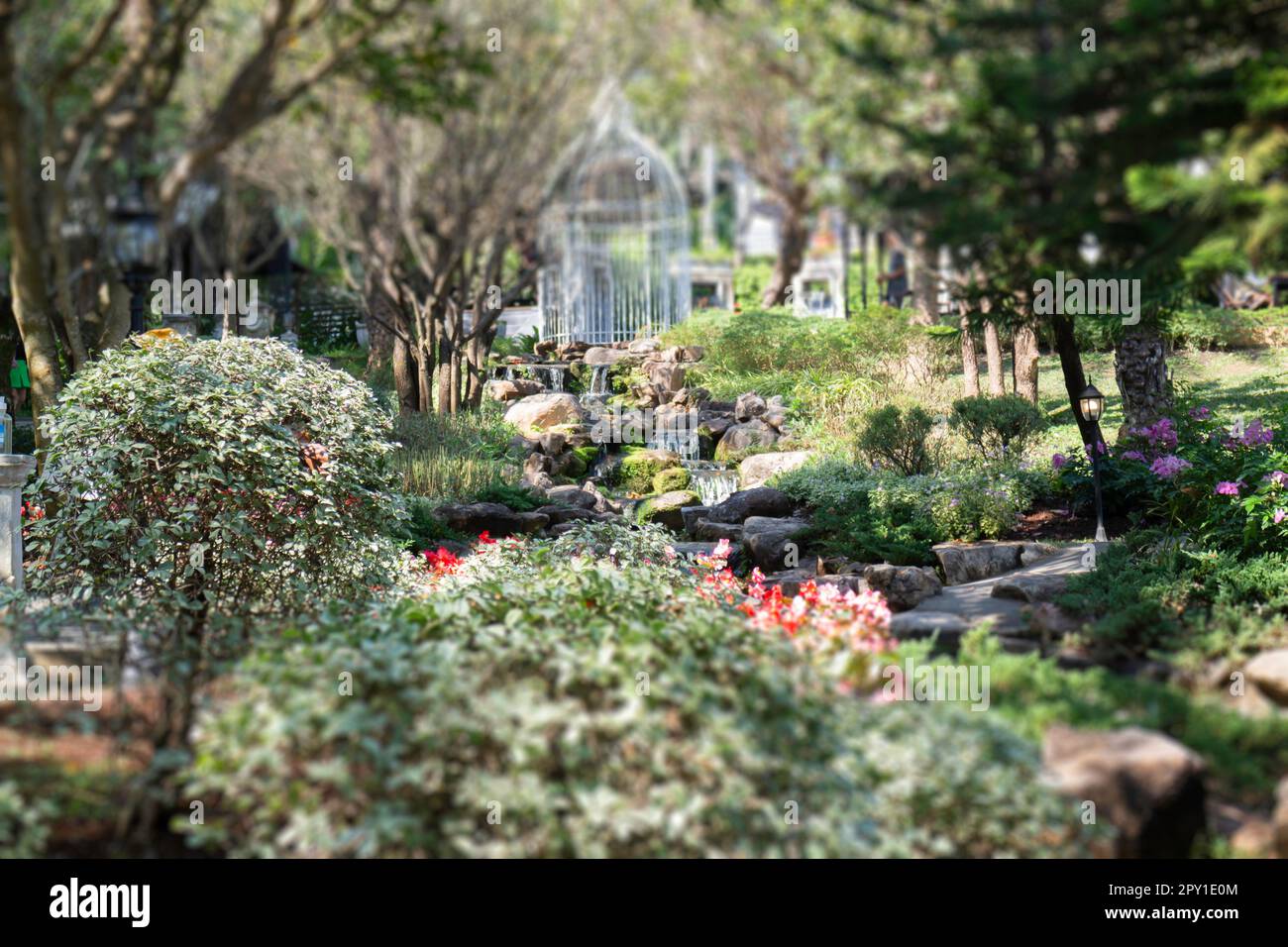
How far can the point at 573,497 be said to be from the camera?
861cm

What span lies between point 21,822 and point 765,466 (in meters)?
6.02

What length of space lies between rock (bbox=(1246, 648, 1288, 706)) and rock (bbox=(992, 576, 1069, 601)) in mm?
1940

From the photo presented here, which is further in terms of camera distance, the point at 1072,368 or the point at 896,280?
the point at 1072,368

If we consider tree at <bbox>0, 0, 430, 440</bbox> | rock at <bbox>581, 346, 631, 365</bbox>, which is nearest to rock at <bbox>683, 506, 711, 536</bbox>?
rock at <bbox>581, 346, 631, 365</bbox>

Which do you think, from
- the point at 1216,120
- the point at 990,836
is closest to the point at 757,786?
the point at 990,836

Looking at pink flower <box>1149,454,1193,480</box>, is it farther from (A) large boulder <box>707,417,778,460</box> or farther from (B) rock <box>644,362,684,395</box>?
(B) rock <box>644,362,684,395</box>

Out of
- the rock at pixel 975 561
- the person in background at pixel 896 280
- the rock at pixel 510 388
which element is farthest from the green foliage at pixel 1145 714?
the rock at pixel 510 388

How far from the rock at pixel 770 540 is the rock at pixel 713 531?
0.10m

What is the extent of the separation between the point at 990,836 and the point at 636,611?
1.61 meters

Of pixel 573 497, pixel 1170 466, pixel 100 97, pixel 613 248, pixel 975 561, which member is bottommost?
pixel 975 561

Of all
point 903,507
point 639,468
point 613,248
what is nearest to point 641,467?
point 639,468

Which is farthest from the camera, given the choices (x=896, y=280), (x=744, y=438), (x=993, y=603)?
(x=744, y=438)

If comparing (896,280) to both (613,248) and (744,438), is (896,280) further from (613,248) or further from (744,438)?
(613,248)

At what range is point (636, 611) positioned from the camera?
4.68m
